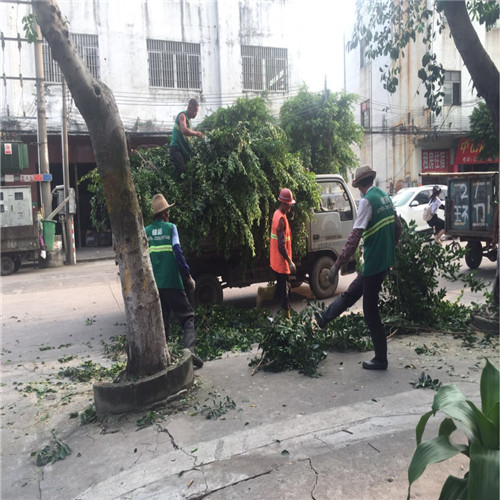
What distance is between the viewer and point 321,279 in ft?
28.7

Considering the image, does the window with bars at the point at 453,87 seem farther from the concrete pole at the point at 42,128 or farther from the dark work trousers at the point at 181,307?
the dark work trousers at the point at 181,307

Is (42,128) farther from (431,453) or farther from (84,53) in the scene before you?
(431,453)

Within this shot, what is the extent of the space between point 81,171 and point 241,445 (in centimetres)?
2067

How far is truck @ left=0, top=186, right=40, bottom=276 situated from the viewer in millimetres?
14430

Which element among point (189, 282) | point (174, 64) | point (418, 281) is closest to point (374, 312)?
point (418, 281)

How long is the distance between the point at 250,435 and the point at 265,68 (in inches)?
812

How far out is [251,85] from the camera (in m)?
21.8

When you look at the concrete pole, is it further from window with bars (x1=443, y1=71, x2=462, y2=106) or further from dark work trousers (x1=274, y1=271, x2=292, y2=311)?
window with bars (x1=443, y1=71, x2=462, y2=106)

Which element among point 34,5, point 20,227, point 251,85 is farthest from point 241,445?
point 251,85

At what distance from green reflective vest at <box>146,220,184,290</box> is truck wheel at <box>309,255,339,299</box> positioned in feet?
12.8

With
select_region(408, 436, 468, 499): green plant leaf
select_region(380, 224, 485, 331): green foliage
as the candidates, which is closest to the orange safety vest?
select_region(380, 224, 485, 331): green foliage

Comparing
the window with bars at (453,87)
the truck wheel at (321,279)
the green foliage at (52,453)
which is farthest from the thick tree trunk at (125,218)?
the window with bars at (453,87)

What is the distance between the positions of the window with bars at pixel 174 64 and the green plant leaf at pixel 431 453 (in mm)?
20385

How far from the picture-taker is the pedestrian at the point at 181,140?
22.7ft
